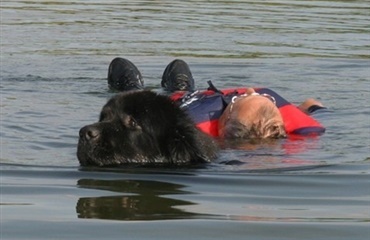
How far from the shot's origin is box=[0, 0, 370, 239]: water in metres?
5.81

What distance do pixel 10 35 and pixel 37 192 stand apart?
10.0 m

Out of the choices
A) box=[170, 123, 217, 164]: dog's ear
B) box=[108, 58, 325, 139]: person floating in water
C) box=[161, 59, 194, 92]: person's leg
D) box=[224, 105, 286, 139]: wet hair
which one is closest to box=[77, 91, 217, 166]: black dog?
box=[170, 123, 217, 164]: dog's ear

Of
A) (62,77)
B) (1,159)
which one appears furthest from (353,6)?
(1,159)

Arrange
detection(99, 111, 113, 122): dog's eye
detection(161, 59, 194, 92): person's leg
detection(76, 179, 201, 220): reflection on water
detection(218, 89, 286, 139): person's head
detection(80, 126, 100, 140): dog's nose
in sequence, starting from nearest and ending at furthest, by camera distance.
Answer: detection(76, 179, 201, 220): reflection on water < detection(80, 126, 100, 140): dog's nose < detection(99, 111, 113, 122): dog's eye < detection(218, 89, 286, 139): person's head < detection(161, 59, 194, 92): person's leg

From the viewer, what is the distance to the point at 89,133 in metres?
7.40

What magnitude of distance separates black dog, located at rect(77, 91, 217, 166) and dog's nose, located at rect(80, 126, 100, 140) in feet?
0.18

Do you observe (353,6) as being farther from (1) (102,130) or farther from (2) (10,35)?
(1) (102,130)

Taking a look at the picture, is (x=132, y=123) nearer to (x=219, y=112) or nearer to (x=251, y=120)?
(x=251, y=120)

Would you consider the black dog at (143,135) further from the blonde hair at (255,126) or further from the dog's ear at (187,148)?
the blonde hair at (255,126)

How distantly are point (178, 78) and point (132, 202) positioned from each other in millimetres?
5648

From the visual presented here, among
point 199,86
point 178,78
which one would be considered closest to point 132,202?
point 178,78

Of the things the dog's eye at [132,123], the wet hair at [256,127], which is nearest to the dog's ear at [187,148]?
the dog's eye at [132,123]

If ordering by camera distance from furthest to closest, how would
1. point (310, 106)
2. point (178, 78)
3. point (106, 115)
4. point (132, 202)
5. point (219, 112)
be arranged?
point (178, 78) → point (310, 106) → point (219, 112) → point (106, 115) → point (132, 202)

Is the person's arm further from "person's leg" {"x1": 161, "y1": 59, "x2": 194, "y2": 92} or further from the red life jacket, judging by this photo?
"person's leg" {"x1": 161, "y1": 59, "x2": 194, "y2": 92}
